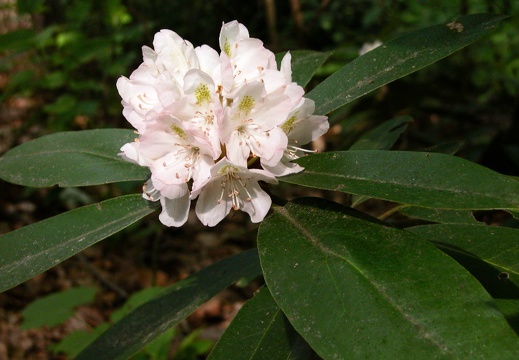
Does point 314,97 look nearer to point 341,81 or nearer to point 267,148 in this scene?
point 341,81

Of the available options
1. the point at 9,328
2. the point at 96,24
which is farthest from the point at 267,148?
the point at 96,24

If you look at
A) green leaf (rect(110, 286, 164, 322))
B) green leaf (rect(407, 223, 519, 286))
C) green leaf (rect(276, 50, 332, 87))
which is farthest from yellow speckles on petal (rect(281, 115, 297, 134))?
green leaf (rect(110, 286, 164, 322))

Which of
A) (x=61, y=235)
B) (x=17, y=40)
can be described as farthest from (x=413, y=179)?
(x=17, y=40)

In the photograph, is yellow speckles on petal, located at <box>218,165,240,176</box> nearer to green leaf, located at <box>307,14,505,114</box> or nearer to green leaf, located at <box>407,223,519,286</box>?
green leaf, located at <box>307,14,505,114</box>

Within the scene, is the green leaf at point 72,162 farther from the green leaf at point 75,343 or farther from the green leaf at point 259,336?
the green leaf at point 75,343

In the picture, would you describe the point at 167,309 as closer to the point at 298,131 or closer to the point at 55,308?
the point at 298,131

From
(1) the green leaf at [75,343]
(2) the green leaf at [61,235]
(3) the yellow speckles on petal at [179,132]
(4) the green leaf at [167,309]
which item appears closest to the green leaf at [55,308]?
(1) the green leaf at [75,343]
